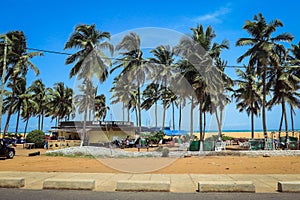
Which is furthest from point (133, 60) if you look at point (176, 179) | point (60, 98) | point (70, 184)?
point (60, 98)

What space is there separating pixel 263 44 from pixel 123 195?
24.9 meters

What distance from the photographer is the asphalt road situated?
24.0 ft

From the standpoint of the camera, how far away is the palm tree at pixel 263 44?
2792cm

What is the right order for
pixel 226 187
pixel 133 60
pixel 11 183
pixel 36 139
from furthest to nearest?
pixel 36 139 < pixel 133 60 < pixel 11 183 < pixel 226 187

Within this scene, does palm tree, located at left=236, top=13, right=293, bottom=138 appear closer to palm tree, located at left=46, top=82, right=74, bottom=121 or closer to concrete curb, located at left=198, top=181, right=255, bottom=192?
concrete curb, located at left=198, top=181, right=255, bottom=192

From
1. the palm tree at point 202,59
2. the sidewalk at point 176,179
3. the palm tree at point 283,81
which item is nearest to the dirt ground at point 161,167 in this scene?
the sidewalk at point 176,179

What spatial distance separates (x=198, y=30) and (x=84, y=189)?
2457 centimetres

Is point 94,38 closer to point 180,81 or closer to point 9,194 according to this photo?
point 180,81

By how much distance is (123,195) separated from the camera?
7676 mm

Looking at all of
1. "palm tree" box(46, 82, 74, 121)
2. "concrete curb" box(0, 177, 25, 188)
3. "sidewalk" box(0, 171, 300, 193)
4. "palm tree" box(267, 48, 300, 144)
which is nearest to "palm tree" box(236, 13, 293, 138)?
"palm tree" box(267, 48, 300, 144)

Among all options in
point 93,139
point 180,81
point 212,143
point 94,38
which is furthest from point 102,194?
point 93,139

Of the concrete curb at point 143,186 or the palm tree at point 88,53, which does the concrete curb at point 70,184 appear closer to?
the concrete curb at point 143,186

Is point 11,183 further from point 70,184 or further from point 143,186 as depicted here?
point 143,186

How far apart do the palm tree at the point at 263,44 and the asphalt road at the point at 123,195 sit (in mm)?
21916
